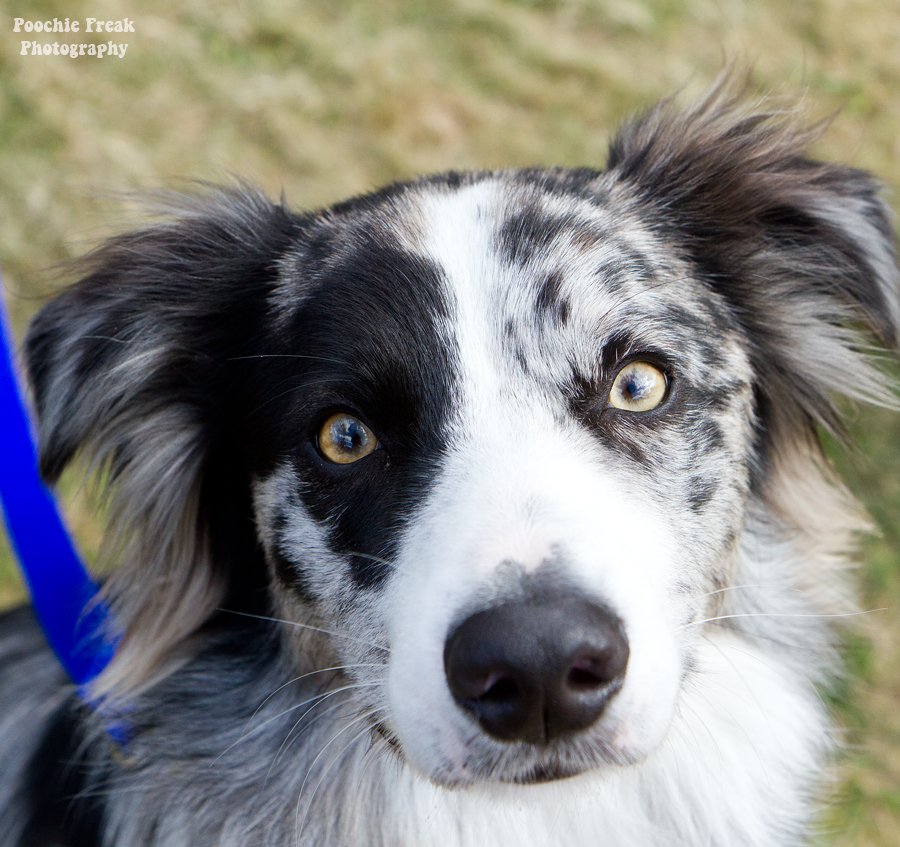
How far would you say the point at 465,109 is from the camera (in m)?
5.84

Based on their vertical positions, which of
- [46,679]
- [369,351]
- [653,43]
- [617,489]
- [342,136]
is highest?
[653,43]

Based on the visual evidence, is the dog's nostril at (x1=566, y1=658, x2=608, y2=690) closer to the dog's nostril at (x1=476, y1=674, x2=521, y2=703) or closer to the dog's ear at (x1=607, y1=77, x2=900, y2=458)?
the dog's nostril at (x1=476, y1=674, x2=521, y2=703)

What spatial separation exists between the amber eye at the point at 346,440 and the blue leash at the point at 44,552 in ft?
3.54

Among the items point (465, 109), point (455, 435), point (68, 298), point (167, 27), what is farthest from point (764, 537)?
point (167, 27)

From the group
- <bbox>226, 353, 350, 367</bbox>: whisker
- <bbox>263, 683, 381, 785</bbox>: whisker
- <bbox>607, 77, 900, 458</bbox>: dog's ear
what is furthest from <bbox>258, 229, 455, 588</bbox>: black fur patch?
<bbox>607, 77, 900, 458</bbox>: dog's ear

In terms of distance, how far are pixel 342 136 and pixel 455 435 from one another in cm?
413

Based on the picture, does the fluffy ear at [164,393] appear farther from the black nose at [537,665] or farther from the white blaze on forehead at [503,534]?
the black nose at [537,665]

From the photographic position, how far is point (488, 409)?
7.18 feet

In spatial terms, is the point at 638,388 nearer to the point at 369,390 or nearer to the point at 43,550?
the point at 369,390

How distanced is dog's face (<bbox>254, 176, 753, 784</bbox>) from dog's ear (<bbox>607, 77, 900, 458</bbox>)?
0.14 metres

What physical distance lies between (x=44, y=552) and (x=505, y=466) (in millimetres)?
1702

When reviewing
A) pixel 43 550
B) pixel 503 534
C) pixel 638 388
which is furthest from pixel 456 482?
pixel 43 550

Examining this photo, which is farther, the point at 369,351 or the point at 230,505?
the point at 230,505

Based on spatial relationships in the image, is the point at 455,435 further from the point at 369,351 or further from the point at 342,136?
the point at 342,136
